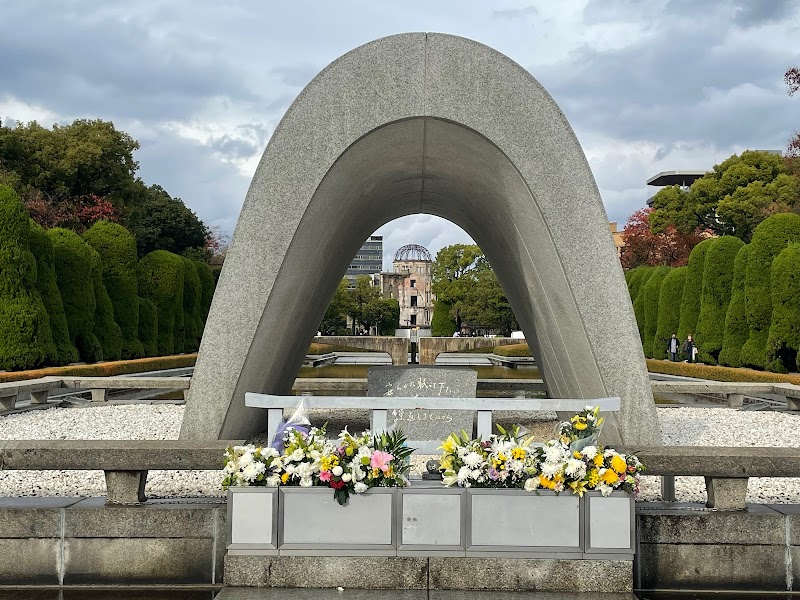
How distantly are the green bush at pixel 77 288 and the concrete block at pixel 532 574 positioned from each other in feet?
58.6

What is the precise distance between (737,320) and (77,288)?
1724 centimetres

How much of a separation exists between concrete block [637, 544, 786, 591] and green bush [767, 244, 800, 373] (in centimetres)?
1437

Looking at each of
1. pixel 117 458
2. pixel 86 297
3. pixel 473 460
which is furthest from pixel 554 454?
pixel 86 297

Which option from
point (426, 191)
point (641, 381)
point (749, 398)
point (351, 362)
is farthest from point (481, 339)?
point (641, 381)

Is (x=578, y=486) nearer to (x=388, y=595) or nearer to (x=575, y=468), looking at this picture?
(x=575, y=468)

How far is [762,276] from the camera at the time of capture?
19125mm

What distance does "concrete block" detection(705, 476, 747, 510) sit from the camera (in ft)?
15.9

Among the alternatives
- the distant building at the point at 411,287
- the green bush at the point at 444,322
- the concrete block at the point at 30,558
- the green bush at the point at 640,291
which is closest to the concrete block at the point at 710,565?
the concrete block at the point at 30,558

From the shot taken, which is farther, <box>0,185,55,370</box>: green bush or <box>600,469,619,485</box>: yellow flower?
<box>0,185,55,370</box>: green bush

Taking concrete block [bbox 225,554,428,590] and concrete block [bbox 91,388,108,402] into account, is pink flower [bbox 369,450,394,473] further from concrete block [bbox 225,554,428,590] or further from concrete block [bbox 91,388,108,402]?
concrete block [bbox 91,388,108,402]

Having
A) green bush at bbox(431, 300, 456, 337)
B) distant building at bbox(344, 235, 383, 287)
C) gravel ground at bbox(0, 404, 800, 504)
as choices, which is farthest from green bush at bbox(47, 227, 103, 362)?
distant building at bbox(344, 235, 383, 287)

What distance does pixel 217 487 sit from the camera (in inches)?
250

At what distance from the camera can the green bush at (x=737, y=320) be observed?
66.6 ft

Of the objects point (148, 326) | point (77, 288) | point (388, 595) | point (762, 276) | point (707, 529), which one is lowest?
point (388, 595)
